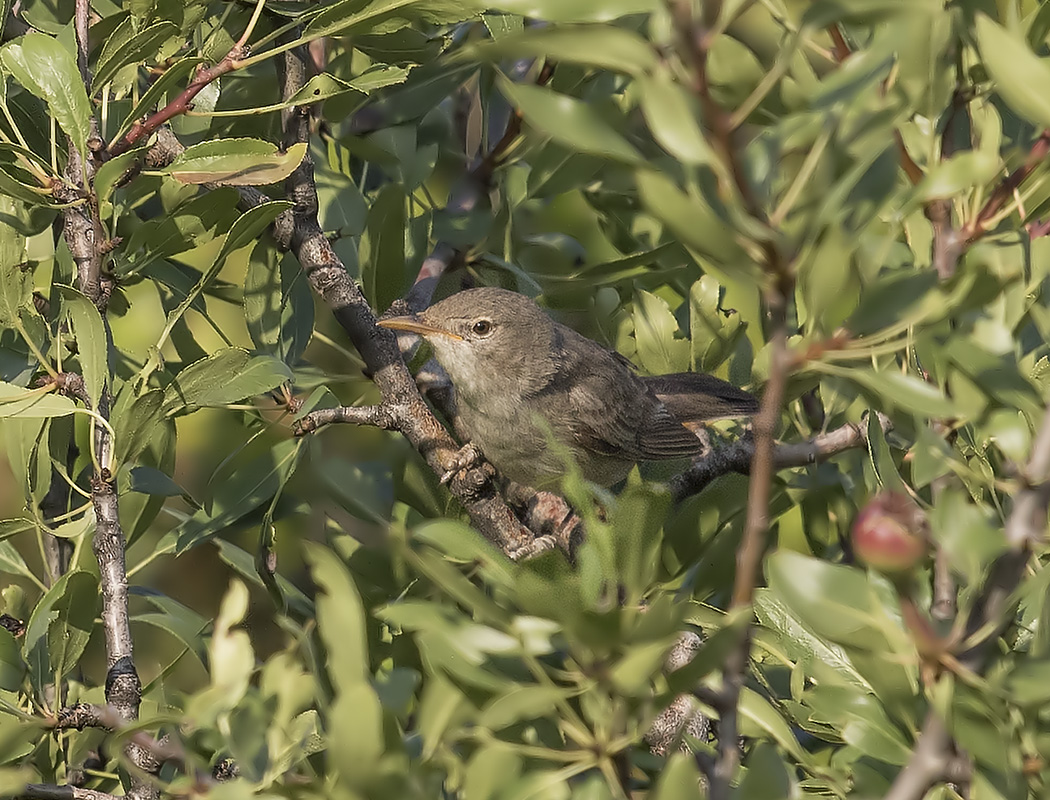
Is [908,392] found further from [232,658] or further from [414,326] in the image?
[414,326]

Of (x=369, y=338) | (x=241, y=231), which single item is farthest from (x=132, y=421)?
(x=369, y=338)

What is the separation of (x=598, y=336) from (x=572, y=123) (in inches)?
108

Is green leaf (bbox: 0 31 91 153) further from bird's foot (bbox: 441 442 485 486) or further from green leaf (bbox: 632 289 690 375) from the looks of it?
green leaf (bbox: 632 289 690 375)

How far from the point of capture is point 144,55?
222cm

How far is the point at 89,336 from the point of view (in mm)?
2076

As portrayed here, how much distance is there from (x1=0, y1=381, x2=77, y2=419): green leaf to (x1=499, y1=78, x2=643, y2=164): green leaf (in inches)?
51.7

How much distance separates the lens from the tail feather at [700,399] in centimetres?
489

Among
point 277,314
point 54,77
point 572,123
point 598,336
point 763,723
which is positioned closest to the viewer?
point 572,123

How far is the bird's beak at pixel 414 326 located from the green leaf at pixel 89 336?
1.25 meters

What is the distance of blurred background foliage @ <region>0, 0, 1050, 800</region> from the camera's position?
1.17 metres

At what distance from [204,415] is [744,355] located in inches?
72.3

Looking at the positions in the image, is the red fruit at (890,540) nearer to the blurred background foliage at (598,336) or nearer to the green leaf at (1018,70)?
the blurred background foliage at (598,336)

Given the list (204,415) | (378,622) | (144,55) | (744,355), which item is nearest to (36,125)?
(144,55)

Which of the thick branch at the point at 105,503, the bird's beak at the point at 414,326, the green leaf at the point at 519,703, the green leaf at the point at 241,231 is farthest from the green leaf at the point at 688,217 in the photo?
the bird's beak at the point at 414,326
